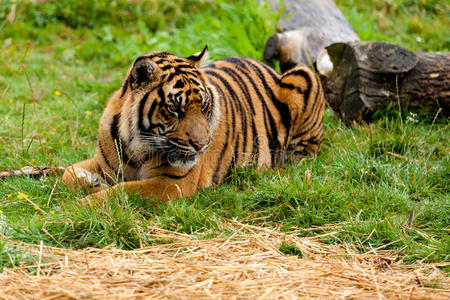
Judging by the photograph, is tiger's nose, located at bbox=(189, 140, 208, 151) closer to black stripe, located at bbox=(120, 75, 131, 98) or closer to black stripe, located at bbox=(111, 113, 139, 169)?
black stripe, located at bbox=(111, 113, 139, 169)

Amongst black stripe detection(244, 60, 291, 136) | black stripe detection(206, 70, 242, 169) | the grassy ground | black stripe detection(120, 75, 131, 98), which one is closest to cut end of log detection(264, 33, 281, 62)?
the grassy ground

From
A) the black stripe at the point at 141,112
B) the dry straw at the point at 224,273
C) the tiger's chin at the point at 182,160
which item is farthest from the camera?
the tiger's chin at the point at 182,160

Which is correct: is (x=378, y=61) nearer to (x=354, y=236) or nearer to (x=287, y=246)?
(x=354, y=236)

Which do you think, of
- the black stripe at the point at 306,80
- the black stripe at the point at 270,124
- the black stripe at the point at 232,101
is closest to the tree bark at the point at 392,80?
the black stripe at the point at 306,80

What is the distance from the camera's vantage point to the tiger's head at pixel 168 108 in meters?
3.78

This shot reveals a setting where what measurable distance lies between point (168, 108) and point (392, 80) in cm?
309

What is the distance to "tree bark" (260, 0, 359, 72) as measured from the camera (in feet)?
22.2

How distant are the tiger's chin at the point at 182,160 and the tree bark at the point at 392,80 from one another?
255 cm

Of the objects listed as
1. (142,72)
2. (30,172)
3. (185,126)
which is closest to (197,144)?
(185,126)

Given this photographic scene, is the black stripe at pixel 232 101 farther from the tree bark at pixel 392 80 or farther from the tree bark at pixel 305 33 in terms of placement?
the tree bark at pixel 305 33

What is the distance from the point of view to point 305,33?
7.04 metres

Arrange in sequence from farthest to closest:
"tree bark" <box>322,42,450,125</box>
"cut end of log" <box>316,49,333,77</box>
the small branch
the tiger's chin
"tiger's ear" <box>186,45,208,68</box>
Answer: "cut end of log" <box>316,49,333,77</box>, "tree bark" <box>322,42,450,125</box>, the small branch, "tiger's ear" <box>186,45,208,68</box>, the tiger's chin

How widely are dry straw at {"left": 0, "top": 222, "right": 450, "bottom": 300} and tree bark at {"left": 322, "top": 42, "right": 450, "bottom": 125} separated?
A: 8.86ft

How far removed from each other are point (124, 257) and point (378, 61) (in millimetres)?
3920
